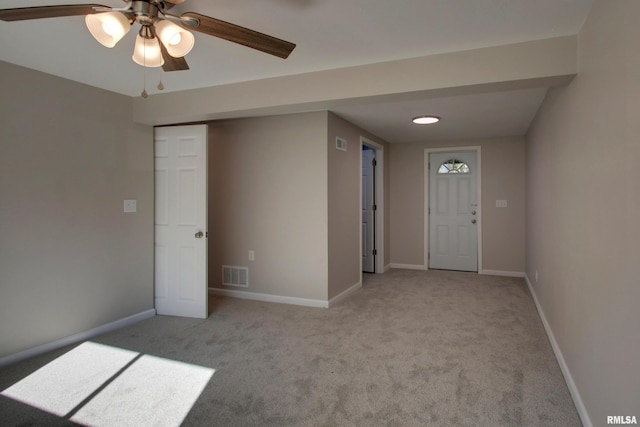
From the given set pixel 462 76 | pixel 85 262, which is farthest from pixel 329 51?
pixel 85 262

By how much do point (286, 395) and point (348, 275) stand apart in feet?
8.12

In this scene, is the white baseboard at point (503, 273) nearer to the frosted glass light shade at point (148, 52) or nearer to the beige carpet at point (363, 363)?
the beige carpet at point (363, 363)

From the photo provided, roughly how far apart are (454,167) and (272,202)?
348 cm

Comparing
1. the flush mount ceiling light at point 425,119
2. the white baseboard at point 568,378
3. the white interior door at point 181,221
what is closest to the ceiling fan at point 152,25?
the white interior door at point 181,221

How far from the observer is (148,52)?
77.6 inches

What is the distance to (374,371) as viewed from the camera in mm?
2602

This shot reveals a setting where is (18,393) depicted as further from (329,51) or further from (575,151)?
(575,151)

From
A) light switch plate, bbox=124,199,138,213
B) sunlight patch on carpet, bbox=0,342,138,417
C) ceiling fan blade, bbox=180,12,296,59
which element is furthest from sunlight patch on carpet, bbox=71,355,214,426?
ceiling fan blade, bbox=180,12,296,59

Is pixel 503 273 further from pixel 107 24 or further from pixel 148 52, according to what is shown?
pixel 107 24

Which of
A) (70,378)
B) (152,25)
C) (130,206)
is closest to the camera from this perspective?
(152,25)

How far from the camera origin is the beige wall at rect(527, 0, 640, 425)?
4.59 feet

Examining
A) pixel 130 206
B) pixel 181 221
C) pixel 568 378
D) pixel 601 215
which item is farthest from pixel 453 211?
pixel 130 206

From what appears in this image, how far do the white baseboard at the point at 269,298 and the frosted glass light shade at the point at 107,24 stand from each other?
10.4 feet

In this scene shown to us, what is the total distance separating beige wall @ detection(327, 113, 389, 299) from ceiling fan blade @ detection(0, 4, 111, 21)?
2.72 metres
